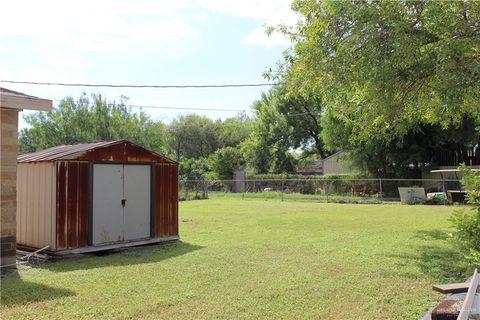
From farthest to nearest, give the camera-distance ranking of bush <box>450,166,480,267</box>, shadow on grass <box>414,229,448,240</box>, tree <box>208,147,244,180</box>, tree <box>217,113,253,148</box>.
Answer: tree <box>217,113,253,148</box> < tree <box>208,147,244,180</box> < shadow on grass <box>414,229,448,240</box> < bush <box>450,166,480,267</box>

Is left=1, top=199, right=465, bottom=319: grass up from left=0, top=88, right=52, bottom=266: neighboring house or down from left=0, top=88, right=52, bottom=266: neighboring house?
down

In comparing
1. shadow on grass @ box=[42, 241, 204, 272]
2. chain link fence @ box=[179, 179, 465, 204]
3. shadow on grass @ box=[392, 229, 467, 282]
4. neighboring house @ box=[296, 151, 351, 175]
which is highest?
neighboring house @ box=[296, 151, 351, 175]

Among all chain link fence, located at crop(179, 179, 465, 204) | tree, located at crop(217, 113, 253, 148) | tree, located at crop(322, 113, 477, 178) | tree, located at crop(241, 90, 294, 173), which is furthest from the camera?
tree, located at crop(217, 113, 253, 148)

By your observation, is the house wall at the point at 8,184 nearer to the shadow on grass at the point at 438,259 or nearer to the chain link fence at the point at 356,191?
the shadow on grass at the point at 438,259

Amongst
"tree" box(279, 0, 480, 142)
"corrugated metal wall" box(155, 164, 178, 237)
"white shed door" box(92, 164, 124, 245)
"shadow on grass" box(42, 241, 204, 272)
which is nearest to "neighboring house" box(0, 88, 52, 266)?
"shadow on grass" box(42, 241, 204, 272)

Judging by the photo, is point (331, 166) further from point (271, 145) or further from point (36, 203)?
point (36, 203)

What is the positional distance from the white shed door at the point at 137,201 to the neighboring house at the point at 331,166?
25.4m

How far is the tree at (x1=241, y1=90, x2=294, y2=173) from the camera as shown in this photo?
46656 mm

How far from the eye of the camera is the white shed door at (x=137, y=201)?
1091cm

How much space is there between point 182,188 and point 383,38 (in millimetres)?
25279

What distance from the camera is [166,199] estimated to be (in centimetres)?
1184

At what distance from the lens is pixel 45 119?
4022cm

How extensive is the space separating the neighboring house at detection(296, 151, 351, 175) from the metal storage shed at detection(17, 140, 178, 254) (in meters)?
25.3

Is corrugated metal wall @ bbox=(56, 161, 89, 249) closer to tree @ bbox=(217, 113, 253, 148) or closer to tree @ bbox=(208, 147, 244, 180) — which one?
tree @ bbox=(208, 147, 244, 180)
